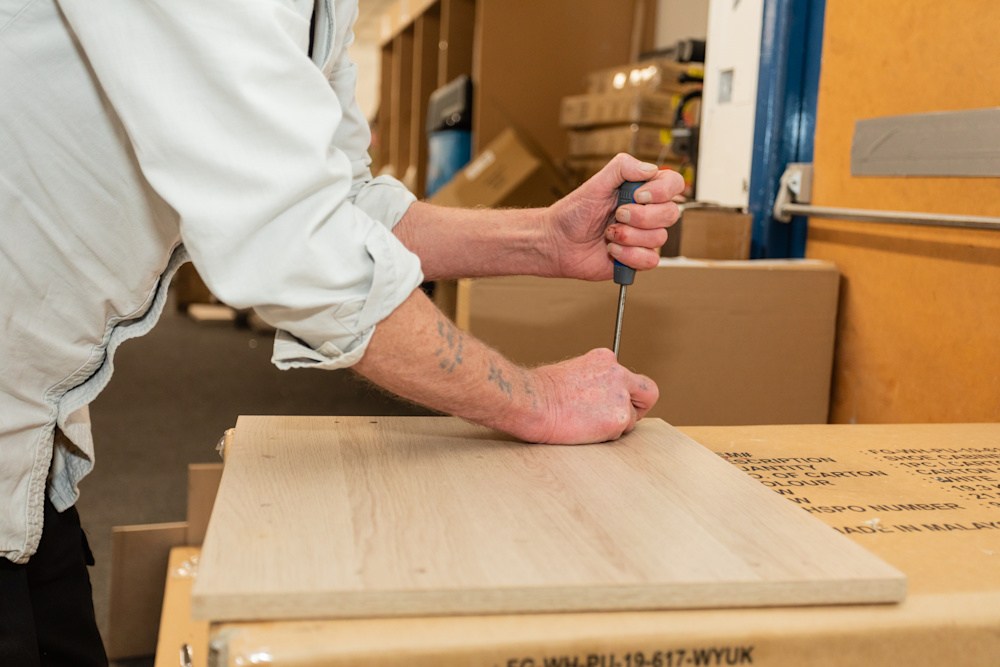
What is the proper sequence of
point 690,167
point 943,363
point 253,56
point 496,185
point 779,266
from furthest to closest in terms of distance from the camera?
point 496,185 → point 690,167 → point 779,266 → point 943,363 → point 253,56

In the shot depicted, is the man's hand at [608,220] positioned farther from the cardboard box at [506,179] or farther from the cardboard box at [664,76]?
the cardboard box at [506,179]

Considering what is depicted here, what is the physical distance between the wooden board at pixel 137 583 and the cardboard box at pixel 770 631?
0.99 metres

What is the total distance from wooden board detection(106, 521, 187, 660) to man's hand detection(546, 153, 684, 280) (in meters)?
0.80

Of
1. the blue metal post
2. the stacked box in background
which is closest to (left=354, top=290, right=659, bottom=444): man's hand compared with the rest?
the blue metal post

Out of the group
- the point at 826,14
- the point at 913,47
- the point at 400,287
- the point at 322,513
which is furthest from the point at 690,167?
the point at 322,513

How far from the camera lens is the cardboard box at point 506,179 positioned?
105 inches

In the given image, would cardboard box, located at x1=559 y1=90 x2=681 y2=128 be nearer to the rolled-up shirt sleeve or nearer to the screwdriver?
the screwdriver

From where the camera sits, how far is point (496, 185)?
2686mm

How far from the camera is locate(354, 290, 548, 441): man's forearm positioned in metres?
0.67

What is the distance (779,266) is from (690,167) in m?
0.68

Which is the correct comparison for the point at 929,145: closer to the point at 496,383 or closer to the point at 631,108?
the point at 496,383

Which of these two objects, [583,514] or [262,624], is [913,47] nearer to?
[583,514]

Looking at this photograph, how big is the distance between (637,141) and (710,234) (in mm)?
787

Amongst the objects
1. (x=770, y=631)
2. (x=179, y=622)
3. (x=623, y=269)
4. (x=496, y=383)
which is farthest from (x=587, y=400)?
(x=179, y=622)
